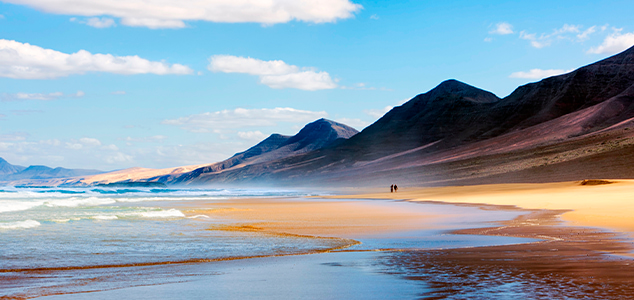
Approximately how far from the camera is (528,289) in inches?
275

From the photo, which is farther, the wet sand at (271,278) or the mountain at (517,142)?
the mountain at (517,142)

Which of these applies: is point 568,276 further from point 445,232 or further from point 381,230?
point 381,230

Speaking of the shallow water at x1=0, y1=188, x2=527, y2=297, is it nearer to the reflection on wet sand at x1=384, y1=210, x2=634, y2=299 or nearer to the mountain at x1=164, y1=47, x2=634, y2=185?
the reflection on wet sand at x1=384, y1=210, x2=634, y2=299

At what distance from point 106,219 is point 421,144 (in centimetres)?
17019

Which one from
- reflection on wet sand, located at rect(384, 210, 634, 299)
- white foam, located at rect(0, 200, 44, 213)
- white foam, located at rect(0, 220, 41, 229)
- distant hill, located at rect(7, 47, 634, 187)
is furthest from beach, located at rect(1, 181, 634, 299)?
distant hill, located at rect(7, 47, 634, 187)

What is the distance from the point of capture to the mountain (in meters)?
84.2

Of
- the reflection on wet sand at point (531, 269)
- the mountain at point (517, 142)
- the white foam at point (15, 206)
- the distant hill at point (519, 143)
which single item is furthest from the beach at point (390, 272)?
the mountain at point (517, 142)

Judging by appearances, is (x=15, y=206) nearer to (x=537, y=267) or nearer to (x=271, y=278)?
(x=271, y=278)

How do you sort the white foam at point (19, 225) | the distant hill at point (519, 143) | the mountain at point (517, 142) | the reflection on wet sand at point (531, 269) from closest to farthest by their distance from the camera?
the reflection on wet sand at point (531, 269), the white foam at point (19, 225), the distant hill at point (519, 143), the mountain at point (517, 142)

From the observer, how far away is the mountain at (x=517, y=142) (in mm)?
84188

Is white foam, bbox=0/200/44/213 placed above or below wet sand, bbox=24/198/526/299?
above

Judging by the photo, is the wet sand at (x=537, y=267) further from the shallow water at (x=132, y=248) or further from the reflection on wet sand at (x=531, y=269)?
the shallow water at (x=132, y=248)

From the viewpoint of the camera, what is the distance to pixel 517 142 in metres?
125

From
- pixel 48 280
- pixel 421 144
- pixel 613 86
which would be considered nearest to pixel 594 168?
pixel 48 280
